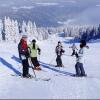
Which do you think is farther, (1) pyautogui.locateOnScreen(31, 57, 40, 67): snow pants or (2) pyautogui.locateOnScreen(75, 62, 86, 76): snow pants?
(1) pyautogui.locateOnScreen(31, 57, 40, 67): snow pants

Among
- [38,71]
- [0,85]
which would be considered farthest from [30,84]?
[38,71]

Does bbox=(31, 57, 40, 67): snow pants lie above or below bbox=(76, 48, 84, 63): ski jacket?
below

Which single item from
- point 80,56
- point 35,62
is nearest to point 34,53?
point 35,62

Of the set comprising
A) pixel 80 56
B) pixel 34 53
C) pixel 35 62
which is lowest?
pixel 35 62

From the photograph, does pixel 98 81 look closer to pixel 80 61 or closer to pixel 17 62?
pixel 80 61

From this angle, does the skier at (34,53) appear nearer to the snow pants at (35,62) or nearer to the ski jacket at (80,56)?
the snow pants at (35,62)

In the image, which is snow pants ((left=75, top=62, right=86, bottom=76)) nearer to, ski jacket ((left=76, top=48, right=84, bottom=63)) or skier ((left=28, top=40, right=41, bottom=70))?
ski jacket ((left=76, top=48, right=84, bottom=63))

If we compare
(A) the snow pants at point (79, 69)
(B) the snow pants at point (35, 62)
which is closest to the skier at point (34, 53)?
(B) the snow pants at point (35, 62)

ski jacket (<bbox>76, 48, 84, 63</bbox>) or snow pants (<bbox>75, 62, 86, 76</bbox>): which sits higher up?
ski jacket (<bbox>76, 48, 84, 63</bbox>)

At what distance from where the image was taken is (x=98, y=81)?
22.2 metres

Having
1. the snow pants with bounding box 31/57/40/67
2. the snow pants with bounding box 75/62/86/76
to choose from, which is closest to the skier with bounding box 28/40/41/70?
the snow pants with bounding box 31/57/40/67

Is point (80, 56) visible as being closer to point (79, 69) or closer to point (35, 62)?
point (79, 69)

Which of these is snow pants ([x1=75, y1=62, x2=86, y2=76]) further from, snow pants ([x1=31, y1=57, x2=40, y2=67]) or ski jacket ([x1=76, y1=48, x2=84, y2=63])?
snow pants ([x1=31, y1=57, x2=40, y2=67])

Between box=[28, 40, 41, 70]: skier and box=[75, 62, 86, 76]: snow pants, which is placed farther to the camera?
box=[28, 40, 41, 70]: skier
